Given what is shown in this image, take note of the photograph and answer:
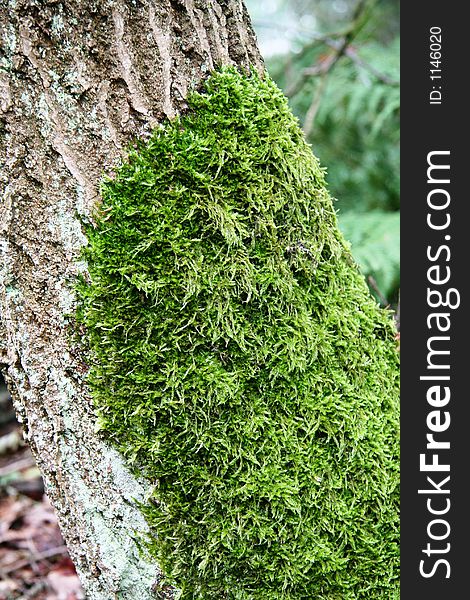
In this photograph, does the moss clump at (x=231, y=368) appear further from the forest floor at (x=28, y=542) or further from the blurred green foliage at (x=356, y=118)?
the blurred green foliage at (x=356, y=118)

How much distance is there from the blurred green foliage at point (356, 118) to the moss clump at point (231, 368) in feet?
7.21

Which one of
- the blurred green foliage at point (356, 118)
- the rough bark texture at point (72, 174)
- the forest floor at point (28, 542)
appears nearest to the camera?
the rough bark texture at point (72, 174)

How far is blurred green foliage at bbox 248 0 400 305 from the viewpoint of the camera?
3.96 meters

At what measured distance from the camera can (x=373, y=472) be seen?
5.41 ft

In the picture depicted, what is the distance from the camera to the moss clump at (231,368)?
4.79ft

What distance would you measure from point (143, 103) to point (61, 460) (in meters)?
1.00

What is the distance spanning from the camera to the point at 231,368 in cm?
151

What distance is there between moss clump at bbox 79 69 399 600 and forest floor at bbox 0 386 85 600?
97 centimetres

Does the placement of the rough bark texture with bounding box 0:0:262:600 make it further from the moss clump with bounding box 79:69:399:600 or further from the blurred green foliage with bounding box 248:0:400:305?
the blurred green foliage with bounding box 248:0:400:305

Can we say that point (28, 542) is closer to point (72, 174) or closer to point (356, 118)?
point (72, 174)

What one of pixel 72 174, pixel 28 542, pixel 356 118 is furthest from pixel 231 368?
pixel 356 118

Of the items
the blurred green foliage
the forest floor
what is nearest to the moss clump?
the forest floor

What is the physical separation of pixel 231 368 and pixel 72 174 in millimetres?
662

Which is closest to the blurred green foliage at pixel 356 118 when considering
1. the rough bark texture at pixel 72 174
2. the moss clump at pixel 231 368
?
the moss clump at pixel 231 368
